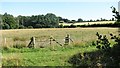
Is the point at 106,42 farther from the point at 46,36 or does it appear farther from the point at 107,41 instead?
the point at 46,36

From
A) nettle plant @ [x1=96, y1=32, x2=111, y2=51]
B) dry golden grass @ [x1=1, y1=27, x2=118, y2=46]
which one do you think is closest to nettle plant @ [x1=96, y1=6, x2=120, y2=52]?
nettle plant @ [x1=96, y1=32, x2=111, y2=51]

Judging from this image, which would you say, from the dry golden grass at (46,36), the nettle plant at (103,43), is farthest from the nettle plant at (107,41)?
the dry golden grass at (46,36)

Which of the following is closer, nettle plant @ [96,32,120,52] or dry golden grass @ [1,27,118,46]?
nettle plant @ [96,32,120,52]

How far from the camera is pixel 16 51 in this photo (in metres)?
16.5

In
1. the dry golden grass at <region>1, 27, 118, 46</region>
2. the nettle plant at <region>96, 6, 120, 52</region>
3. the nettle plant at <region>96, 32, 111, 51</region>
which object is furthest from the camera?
the dry golden grass at <region>1, 27, 118, 46</region>

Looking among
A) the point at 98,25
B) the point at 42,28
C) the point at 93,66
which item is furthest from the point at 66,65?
the point at 98,25

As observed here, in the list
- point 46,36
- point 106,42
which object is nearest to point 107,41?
point 106,42

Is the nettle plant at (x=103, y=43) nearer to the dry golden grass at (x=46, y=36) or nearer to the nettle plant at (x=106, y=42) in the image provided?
the nettle plant at (x=106, y=42)

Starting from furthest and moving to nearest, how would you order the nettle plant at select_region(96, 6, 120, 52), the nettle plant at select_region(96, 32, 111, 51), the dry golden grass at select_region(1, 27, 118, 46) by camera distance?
the dry golden grass at select_region(1, 27, 118, 46) → the nettle plant at select_region(96, 32, 111, 51) → the nettle plant at select_region(96, 6, 120, 52)

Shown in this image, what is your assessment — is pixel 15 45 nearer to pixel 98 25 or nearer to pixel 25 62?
pixel 25 62

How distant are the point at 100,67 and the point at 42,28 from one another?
4741 centimetres

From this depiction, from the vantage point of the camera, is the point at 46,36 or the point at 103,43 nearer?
the point at 103,43

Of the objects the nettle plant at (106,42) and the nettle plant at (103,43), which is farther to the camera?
the nettle plant at (103,43)

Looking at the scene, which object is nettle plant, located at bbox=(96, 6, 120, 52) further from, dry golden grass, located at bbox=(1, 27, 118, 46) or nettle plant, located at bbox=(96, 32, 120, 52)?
dry golden grass, located at bbox=(1, 27, 118, 46)
